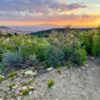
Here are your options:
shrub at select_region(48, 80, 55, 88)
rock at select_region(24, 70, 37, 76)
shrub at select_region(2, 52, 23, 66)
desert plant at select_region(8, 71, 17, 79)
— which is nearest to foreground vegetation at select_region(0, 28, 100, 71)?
shrub at select_region(2, 52, 23, 66)

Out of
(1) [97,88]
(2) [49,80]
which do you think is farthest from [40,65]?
(1) [97,88]

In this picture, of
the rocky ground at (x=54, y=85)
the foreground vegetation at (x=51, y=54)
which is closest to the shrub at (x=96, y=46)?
Answer: the foreground vegetation at (x=51, y=54)

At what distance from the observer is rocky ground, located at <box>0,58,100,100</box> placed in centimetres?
845

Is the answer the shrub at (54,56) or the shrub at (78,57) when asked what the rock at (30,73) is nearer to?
the shrub at (54,56)

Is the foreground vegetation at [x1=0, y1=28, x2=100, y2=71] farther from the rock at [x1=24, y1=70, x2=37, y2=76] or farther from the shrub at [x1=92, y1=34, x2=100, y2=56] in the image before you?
the rock at [x1=24, y1=70, x2=37, y2=76]

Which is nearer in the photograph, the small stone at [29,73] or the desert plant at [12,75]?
the small stone at [29,73]

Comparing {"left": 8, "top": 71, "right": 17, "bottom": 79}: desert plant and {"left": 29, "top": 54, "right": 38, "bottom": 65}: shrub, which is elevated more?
{"left": 29, "top": 54, "right": 38, "bottom": 65}: shrub

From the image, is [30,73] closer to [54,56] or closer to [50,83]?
[54,56]

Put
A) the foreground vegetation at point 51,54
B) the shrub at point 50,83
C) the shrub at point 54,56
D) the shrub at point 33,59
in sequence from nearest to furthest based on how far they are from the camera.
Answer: the shrub at point 50,83 < the shrub at point 54,56 < the foreground vegetation at point 51,54 < the shrub at point 33,59

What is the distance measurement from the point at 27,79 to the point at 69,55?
172cm

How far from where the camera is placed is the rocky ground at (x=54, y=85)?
332 inches

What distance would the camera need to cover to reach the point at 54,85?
8.84m

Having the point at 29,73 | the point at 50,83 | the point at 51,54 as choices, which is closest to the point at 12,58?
the point at 29,73

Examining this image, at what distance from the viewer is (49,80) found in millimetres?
8992
